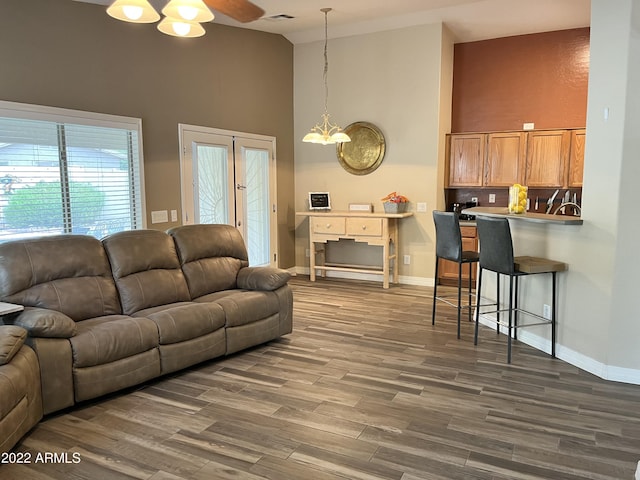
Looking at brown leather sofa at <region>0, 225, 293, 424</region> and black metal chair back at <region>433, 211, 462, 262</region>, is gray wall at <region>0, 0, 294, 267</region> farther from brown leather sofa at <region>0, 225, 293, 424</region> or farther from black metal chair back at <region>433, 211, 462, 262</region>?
black metal chair back at <region>433, 211, 462, 262</region>

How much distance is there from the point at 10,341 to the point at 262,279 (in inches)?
81.3

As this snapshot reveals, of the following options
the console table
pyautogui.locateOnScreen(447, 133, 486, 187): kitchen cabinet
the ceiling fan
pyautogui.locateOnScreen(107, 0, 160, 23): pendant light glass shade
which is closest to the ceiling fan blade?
the ceiling fan

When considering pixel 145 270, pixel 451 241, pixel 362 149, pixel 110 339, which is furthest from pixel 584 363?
pixel 362 149

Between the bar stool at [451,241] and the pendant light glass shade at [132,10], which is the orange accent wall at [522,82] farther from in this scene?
the pendant light glass shade at [132,10]

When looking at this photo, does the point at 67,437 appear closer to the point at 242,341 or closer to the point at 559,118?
the point at 242,341

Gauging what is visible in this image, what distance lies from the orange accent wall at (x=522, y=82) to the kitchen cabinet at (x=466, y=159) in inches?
17.8

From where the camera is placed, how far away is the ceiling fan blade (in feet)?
9.67

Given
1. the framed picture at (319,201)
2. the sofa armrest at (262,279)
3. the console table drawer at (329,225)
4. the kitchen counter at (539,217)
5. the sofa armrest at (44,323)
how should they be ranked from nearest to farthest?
the sofa armrest at (44,323) < the kitchen counter at (539,217) < the sofa armrest at (262,279) < the console table drawer at (329,225) < the framed picture at (319,201)

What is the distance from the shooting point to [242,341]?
397 centimetres

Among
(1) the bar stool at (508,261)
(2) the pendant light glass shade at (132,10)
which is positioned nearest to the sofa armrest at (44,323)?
(2) the pendant light glass shade at (132,10)

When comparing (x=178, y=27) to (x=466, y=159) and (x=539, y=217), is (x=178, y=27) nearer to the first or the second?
(x=539, y=217)

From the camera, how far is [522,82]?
21.4 ft

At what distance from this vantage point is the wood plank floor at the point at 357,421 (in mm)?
2424

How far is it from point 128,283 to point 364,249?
3.93 m
